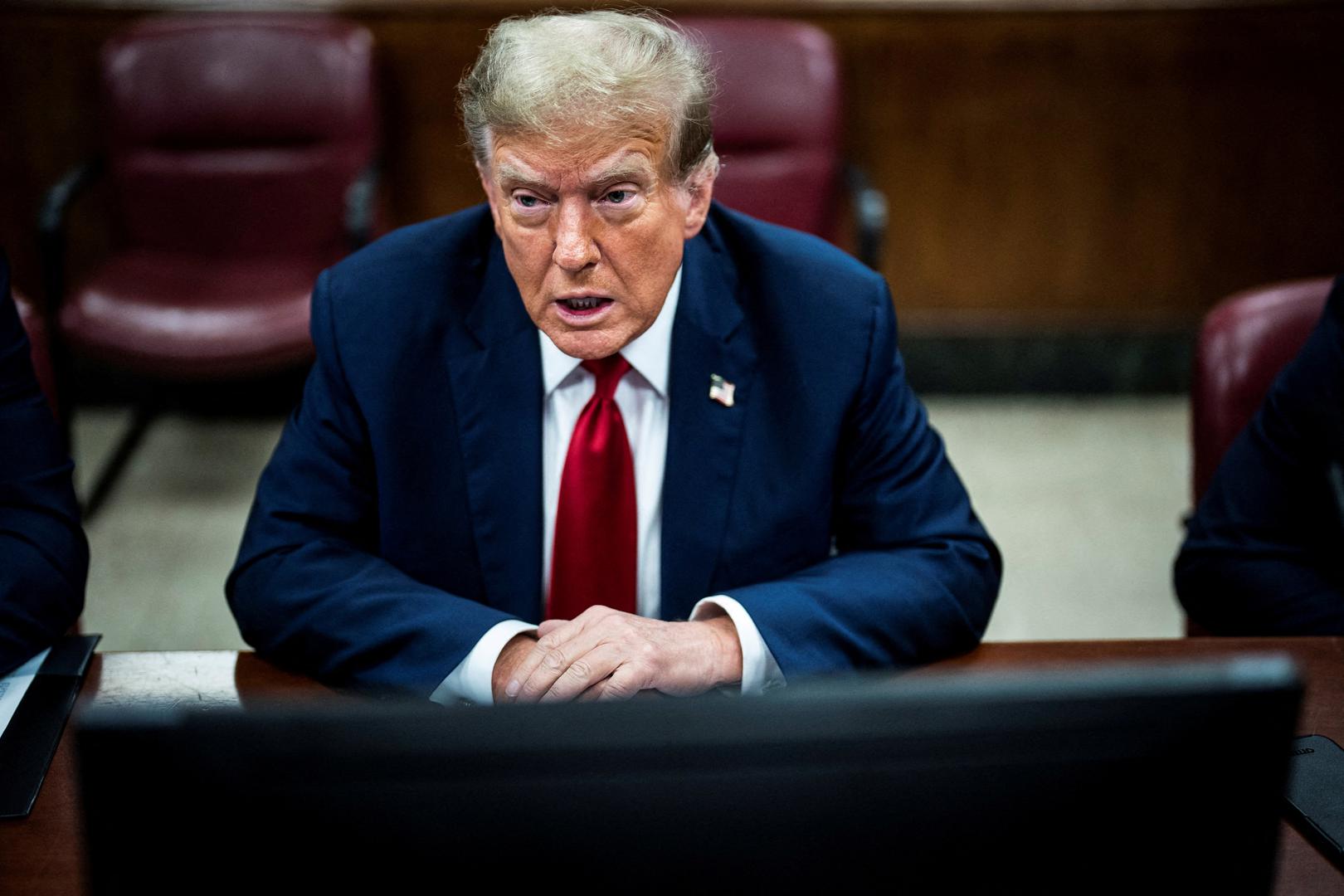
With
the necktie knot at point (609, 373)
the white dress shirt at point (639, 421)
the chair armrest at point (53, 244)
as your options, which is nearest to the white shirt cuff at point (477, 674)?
the white dress shirt at point (639, 421)

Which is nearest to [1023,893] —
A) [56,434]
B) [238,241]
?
[56,434]

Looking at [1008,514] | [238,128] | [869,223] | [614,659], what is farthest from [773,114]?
[614,659]

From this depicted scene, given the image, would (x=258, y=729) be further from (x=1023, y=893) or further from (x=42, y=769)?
(x=42, y=769)

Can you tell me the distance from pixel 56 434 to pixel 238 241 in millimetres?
2211

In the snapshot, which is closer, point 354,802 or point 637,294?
point 354,802

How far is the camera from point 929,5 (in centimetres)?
384

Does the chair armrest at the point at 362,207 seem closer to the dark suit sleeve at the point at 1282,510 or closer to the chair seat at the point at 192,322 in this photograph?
the chair seat at the point at 192,322

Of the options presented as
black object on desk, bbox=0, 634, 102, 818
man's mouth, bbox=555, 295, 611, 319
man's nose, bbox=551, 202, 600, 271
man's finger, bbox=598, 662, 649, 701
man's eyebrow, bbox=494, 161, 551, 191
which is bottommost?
black object on desk, bbox=0, 634, 102, 818

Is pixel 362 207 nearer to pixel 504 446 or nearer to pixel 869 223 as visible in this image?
pixel 869 223

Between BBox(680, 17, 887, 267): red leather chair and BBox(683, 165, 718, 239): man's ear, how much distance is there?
72.1 inches

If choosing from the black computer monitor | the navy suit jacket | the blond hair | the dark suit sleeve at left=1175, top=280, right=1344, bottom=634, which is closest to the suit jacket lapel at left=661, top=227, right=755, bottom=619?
the navy suit jacket

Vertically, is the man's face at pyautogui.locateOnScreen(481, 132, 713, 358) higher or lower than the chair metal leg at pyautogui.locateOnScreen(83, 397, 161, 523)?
higher

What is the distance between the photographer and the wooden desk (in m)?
1.13

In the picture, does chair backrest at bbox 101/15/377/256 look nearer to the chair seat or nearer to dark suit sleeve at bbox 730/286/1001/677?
the chair seat
